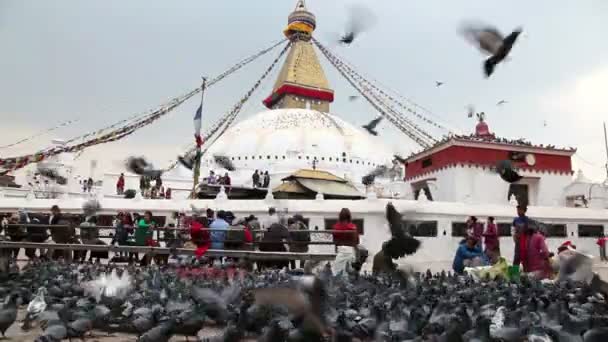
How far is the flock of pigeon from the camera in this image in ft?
11.2

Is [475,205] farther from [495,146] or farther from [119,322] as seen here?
[119,322]

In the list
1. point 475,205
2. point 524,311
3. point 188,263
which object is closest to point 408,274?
point 524,311

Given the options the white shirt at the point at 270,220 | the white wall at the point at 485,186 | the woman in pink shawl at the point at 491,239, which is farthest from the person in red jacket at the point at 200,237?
the white wall at the point at 485,186

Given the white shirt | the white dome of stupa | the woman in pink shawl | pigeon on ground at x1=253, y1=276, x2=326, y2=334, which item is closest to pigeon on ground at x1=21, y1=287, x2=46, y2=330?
pigeon on ground at x1=253, y1=276, x2=326, y2=334

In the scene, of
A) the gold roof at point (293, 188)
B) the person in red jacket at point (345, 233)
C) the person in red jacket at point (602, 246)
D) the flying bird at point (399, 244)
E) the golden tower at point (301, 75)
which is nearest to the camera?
the flying bird at point (399, 244)

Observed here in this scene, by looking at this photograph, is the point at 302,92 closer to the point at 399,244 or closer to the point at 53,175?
the point at 53,175

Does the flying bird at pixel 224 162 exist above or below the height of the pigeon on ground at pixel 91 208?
above

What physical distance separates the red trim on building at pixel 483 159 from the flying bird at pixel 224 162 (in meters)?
13.2

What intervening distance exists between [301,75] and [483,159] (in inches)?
921

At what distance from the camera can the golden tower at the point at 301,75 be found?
40.8 m

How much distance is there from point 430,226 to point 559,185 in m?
9.20

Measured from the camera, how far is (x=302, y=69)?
135 ft

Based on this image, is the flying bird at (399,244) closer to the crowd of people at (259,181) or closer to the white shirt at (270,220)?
the white shirt at (270,220)

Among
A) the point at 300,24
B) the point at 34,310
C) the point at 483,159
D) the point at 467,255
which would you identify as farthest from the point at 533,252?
the point at 300,24
